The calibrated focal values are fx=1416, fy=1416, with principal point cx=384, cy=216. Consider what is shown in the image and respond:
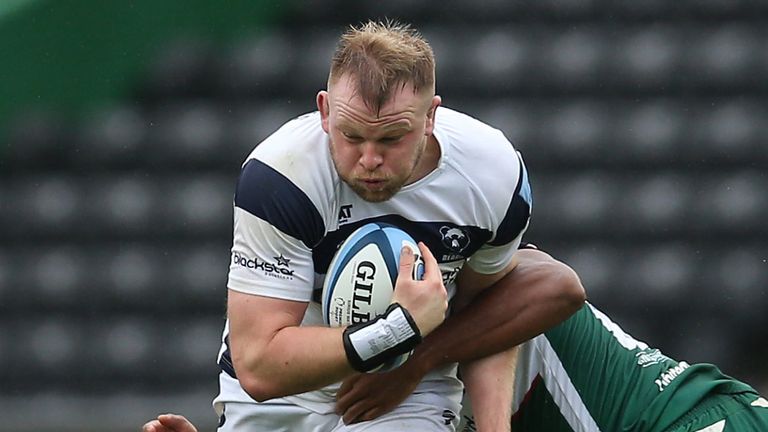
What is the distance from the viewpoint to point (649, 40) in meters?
6.86

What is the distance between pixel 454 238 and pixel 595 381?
680 millimetres

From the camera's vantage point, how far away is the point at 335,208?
3293 millimetres

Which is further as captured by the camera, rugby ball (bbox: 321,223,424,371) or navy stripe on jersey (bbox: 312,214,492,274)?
navy stripe on jersey (bbox: 312,214,492,274)

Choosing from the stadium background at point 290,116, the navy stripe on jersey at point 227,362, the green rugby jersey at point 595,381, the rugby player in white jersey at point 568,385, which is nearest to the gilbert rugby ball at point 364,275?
the rugby player in white jersey at point 568,385

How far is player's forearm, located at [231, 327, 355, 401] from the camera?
3.13 meters

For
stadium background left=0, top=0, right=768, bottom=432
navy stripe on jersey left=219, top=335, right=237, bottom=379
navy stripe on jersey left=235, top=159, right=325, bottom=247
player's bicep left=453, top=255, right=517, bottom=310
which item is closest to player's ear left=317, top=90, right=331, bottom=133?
navy stripe on jersey left=235, top=159, right=325, bottom=247

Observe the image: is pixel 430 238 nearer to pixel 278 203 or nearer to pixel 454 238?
pixel 454 238

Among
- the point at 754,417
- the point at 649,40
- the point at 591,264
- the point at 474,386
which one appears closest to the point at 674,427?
the point at 754,417

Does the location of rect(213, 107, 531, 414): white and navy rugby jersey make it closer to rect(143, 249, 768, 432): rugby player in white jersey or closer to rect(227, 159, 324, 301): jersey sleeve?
rect(227, 159, 324, 301): jersey sleeve

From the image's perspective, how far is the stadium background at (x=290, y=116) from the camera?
658 cm

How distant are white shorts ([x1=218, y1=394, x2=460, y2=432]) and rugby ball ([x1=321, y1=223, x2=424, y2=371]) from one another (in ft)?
1.13

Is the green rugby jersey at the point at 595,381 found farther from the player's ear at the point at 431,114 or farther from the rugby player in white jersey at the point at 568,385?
the player's ear at the point at 431,114

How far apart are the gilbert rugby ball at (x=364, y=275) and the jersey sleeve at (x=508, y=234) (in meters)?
0.32

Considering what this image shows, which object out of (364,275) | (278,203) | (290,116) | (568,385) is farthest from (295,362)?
(290,116)
